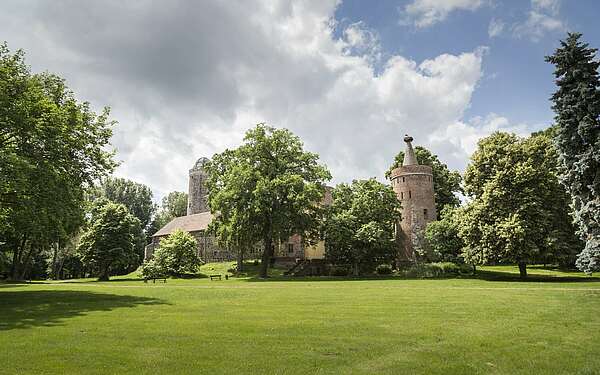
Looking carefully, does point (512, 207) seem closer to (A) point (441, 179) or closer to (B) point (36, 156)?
(A) point (441, 179)

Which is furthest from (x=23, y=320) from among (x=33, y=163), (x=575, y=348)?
(x=575, y=348)

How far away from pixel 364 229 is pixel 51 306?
94.3 feet

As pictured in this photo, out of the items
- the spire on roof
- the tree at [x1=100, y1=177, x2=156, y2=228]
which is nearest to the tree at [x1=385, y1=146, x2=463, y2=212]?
the spire on roof

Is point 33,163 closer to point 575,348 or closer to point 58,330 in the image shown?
point 58,330

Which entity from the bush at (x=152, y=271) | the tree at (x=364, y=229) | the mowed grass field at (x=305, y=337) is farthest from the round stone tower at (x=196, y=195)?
the mowed grass field at (x=305, y=337)

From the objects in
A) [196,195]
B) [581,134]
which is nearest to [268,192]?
A: [581,134]

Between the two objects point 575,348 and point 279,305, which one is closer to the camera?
point 575,348

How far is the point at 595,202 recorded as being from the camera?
18969 mm

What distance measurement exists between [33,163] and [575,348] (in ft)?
65.3

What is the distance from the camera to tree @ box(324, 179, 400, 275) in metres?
40.7

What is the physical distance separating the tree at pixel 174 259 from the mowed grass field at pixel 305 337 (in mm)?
27690

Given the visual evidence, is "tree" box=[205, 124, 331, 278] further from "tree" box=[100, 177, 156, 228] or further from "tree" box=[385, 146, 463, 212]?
"tree" box=[100, 177, 156, 228]

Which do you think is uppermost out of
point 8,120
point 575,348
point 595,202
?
point 8,120

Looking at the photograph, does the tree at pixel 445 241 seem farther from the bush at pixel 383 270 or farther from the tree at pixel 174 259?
the tree at pixel 174 259
